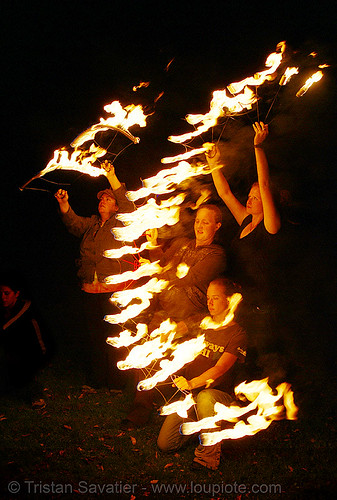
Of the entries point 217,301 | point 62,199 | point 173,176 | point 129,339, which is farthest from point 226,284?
point 62,199

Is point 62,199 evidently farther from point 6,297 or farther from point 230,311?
point 230,311

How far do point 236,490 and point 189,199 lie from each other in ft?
10.00

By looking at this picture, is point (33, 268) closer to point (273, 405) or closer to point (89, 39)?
point (89, 39)

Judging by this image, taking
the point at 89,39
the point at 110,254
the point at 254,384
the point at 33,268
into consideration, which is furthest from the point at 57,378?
the point at 89,39

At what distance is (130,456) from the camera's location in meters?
4.03

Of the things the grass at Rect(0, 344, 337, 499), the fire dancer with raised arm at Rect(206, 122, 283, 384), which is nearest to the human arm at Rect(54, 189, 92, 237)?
the fire dancer with raised arm at Rect(206, 122, 283, 384)

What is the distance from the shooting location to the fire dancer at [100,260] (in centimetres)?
479

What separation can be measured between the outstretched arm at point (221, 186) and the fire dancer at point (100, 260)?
1.00m

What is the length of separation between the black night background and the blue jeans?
1.92 metres

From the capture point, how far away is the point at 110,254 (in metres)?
4.43

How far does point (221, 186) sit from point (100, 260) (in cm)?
162

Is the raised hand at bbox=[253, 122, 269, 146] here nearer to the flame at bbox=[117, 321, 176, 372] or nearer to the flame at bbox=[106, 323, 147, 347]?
the flame at bbox=[117, 321, 176, 372]

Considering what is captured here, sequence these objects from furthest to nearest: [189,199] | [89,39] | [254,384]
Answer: [89,39] → [189,199] → [254,384]

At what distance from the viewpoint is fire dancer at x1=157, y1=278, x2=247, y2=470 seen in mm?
3873
